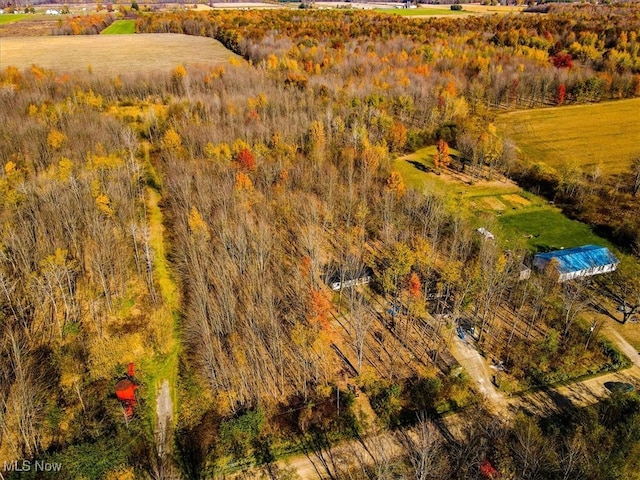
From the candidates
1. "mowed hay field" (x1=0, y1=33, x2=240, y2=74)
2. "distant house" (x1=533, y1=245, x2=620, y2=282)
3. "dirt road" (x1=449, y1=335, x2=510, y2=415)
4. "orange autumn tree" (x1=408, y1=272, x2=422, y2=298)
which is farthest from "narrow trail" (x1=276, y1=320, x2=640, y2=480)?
"mowed hay field" (x1=0, y1=33, x2=240, y2=74)

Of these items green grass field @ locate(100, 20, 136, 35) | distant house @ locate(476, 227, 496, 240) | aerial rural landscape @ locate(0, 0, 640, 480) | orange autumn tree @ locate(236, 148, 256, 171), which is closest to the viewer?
aerial rural landscape @ locate(0, 0, 640, 480)

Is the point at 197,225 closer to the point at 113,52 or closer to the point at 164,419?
the point at 164,419

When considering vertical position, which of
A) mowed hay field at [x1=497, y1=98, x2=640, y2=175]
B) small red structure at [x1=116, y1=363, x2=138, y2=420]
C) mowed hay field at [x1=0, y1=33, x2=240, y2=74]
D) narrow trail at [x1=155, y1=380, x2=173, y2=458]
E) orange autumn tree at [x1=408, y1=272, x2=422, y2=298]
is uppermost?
mowed hay field at [x1=0, y1=33, x2=240, y2=74]

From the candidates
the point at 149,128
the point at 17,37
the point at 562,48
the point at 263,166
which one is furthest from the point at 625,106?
the point at 17,37

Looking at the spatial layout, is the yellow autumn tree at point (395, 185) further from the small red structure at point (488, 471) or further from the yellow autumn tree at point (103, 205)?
the small red structure at point (488, 471)

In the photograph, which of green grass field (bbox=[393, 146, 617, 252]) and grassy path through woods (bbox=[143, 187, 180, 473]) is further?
green grass field (bbox=[393, 146, 617, 252])

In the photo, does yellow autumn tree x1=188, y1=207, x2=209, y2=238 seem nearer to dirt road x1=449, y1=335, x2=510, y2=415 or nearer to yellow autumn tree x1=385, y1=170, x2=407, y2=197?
yellow autumn tree x1=385, y1=170, x2=407, y2=197
